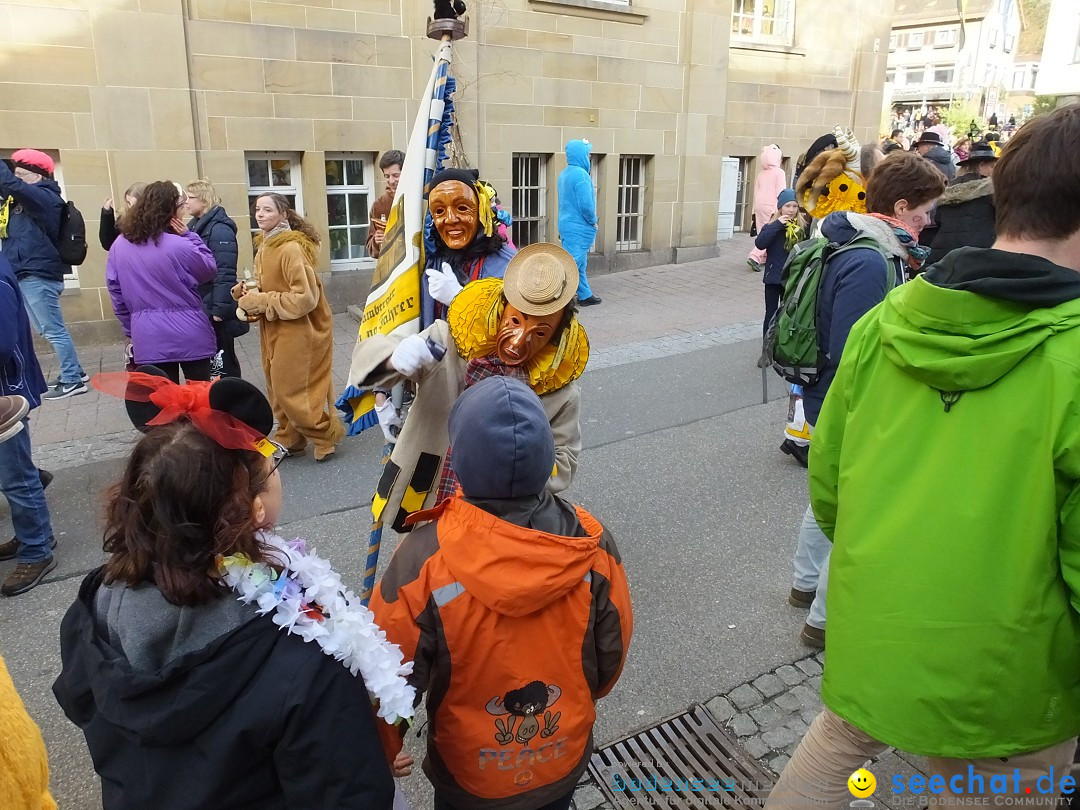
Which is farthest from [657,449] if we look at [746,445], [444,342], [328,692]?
[328,692]

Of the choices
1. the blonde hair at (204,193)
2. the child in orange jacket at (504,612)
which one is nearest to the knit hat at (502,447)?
the child in orange jacket at (504,612)

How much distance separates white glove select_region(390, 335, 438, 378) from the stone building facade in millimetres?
6962

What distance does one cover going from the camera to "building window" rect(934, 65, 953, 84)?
5472cm

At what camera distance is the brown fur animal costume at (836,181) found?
4.39 m

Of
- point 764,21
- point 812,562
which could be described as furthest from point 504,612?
point 764,21

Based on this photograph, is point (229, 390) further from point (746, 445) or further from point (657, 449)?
point (746, 445)

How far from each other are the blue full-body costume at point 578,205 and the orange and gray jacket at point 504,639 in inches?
319

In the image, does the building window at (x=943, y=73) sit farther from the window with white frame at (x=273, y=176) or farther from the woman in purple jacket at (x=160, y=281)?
the woman in purple jacket at (x=160, y=281)

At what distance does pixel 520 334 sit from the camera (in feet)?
8.54

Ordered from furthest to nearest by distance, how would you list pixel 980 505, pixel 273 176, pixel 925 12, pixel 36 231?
pixel 925 12, pixel 273 176, pixel 36 231, pixel 980 505

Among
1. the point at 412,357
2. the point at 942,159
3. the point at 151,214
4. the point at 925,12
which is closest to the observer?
the point at 412,357

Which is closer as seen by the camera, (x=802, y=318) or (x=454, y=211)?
(x=454, y=211)

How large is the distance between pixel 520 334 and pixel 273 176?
25.2 ft

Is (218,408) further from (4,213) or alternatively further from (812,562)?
(4,213)
